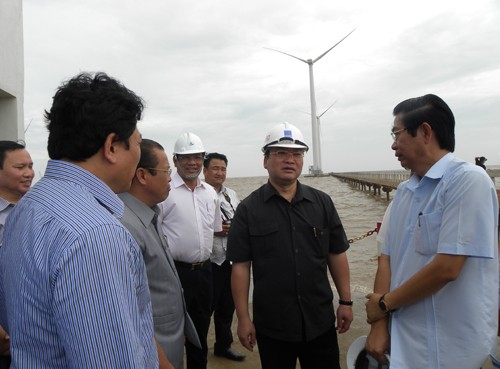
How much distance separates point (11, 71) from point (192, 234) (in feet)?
13.5

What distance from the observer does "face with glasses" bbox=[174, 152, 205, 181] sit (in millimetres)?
3654

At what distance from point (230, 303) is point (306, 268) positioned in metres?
1.84

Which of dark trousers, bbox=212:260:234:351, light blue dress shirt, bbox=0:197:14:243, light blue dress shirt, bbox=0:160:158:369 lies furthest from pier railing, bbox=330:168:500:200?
light blue dress shirt, bbox=0:160:158:369

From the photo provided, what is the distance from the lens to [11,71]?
5.48m

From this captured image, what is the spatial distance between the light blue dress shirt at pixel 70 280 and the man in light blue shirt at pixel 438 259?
1278 mm

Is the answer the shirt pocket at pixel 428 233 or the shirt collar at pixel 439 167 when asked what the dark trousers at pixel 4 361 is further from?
the shirt collar at pixel 439 167

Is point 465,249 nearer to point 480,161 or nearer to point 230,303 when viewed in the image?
point 230,303

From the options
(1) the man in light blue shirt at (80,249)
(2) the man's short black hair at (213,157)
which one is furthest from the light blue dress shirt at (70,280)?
(2) the man's short black hair at (213,157)

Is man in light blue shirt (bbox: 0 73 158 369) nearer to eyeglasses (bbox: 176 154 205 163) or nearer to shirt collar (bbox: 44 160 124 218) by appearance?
shirt collar (bbox: 44 160 124 218)

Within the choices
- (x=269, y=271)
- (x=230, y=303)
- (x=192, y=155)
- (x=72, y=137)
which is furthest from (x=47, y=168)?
(x=230, y=303)

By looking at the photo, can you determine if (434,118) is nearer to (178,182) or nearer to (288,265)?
(288,265)

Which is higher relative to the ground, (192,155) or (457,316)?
(192,155)

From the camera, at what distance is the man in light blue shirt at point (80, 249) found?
3.08ft

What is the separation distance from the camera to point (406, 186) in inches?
79.3
